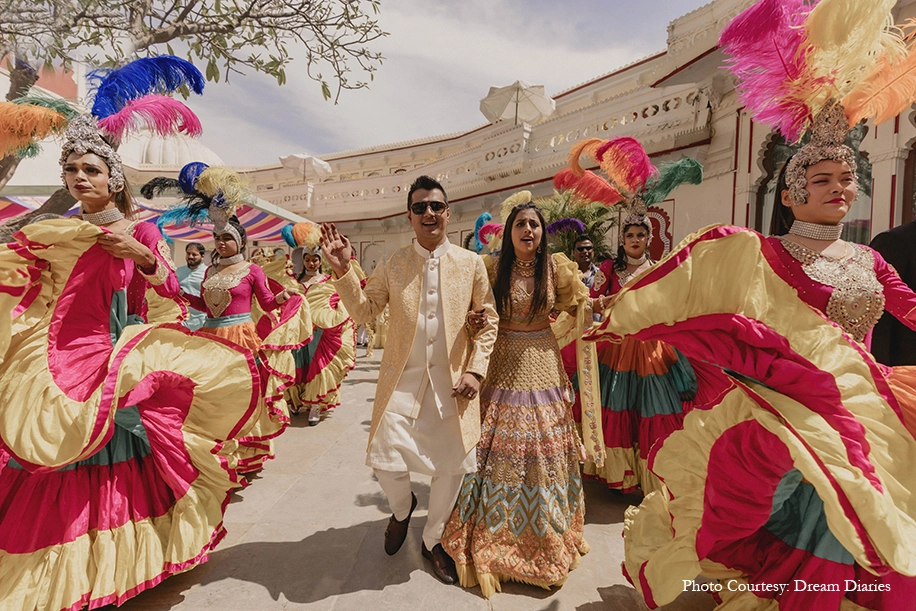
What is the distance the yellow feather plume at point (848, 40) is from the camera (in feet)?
4.91

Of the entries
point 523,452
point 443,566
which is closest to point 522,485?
point 523,452

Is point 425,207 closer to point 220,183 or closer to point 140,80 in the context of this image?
point 140,80

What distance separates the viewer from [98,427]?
175cm

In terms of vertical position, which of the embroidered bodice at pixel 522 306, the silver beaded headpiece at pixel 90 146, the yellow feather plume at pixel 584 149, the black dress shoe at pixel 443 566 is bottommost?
the black dress shoe at pixel 443 566

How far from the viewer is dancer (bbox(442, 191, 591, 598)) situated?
2189 millimetres

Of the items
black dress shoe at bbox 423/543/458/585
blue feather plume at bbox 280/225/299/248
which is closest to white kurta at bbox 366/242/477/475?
black dress shoe at bbox 423/543/458/585

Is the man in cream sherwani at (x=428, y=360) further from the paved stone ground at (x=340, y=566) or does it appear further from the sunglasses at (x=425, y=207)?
the paved stone ground at (x=340, y=566)

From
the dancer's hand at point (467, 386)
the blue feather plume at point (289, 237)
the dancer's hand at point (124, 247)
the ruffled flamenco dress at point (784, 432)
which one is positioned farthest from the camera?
the blue feather plume at point (289, 237)

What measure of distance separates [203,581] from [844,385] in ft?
9.09

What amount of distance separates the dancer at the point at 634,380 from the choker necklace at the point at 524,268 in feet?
2.75

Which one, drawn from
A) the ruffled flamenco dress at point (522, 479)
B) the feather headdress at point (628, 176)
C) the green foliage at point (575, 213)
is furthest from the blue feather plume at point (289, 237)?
the ruffled flamenco dress at point (522, 479)

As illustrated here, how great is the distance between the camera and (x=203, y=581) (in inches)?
84.9

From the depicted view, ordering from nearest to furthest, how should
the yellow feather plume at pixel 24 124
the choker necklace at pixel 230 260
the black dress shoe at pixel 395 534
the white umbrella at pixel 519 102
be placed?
the yellow feather plume at pixel 24 124, the black dress shoe at pixel 395 534, the choker necklace at pixel 230 260, the white umbrella at pixel 519 102

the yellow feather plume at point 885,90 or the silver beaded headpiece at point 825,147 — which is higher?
the yellow feather plume at point 885,90
